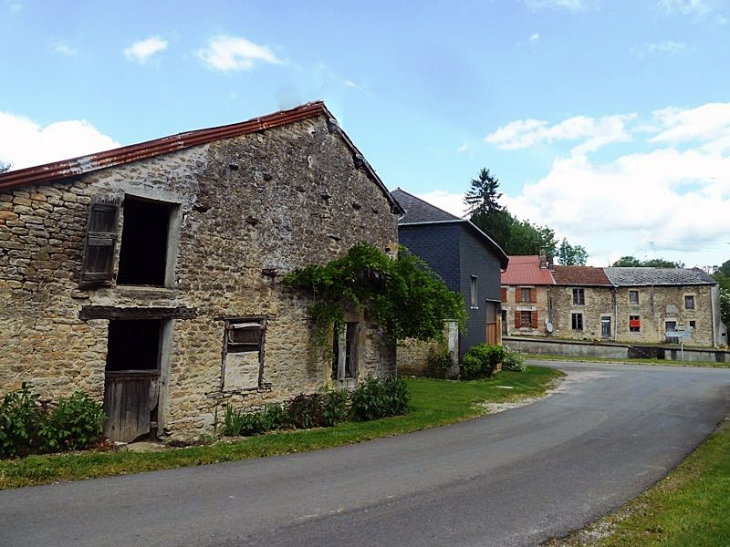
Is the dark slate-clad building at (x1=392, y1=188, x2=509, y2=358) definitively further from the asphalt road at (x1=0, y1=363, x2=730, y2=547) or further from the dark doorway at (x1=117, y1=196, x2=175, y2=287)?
the dark doorway at (x1=117, y1=196, x2=175, y2=287)

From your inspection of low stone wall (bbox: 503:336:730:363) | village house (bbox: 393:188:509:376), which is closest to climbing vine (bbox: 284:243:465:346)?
village house (bbox: 393:188:509:376)

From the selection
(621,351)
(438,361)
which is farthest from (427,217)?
(621,351)

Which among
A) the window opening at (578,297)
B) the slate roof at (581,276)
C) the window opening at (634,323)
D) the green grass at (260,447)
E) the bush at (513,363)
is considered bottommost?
the green grass at (260,447)

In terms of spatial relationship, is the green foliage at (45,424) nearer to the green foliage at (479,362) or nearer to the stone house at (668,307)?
the green foliage at (479,362)

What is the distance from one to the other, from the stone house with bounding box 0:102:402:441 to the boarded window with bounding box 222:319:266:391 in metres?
0.03

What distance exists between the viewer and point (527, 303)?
45000 millimetres

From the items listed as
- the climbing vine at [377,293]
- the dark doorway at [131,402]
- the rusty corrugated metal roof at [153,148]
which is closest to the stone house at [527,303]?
the climbing vine at [377,293]

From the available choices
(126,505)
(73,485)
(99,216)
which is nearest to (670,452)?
(126,505)

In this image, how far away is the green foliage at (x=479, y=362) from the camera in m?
21.1

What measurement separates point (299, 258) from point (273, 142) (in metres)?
2.79

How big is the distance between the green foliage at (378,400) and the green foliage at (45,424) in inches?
235

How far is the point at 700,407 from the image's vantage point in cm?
1528

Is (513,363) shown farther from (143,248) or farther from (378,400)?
(143,248)

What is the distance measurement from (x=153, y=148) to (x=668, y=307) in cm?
4603
